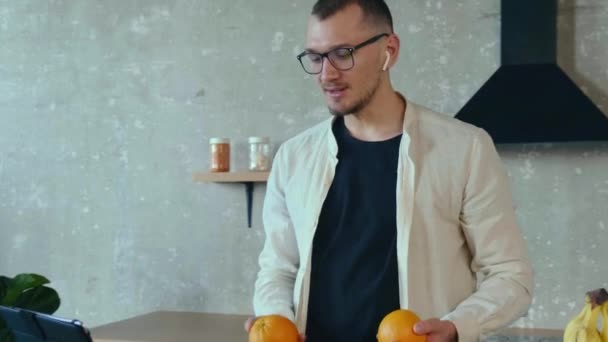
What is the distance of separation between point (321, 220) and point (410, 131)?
9.2 inches

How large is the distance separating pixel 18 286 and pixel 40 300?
0.47ft

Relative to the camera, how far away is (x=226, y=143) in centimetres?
317

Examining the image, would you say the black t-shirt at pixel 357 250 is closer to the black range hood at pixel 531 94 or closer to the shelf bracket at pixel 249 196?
the black range hood at pixel 531 94

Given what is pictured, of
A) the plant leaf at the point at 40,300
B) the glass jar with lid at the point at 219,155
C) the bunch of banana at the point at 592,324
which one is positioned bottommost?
the plant leaf at the point at 40,300

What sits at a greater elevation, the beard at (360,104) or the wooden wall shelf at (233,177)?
the beard at (360,104)

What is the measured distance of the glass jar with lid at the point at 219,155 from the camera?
3.16 metres

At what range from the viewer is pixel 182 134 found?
10.9ft

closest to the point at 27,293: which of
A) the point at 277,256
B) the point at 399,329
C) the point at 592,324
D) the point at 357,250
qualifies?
the point at 277,256

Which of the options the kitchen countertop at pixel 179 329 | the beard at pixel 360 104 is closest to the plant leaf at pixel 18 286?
the kitchen countertop at pixel 179 329

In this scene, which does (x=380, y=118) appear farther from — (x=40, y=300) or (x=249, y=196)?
(x=40, y=300)

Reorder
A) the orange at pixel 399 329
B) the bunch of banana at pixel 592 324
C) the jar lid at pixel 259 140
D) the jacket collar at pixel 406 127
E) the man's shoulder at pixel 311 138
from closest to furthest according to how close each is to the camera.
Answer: the bunch of banana at pixel 592 324 → the orange at pixel 399 329 → the jacket collar at pixel 406 127 → the man's shoulder at pixel 311 138 → the jar lid at pixel 259 140

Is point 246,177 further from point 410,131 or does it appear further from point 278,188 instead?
point 410,131

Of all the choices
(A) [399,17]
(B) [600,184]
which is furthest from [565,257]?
(A) [399,17]

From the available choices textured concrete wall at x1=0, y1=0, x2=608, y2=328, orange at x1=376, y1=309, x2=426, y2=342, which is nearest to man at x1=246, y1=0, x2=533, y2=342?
orange at x1=376, y1=309, x2=426, y2=342
